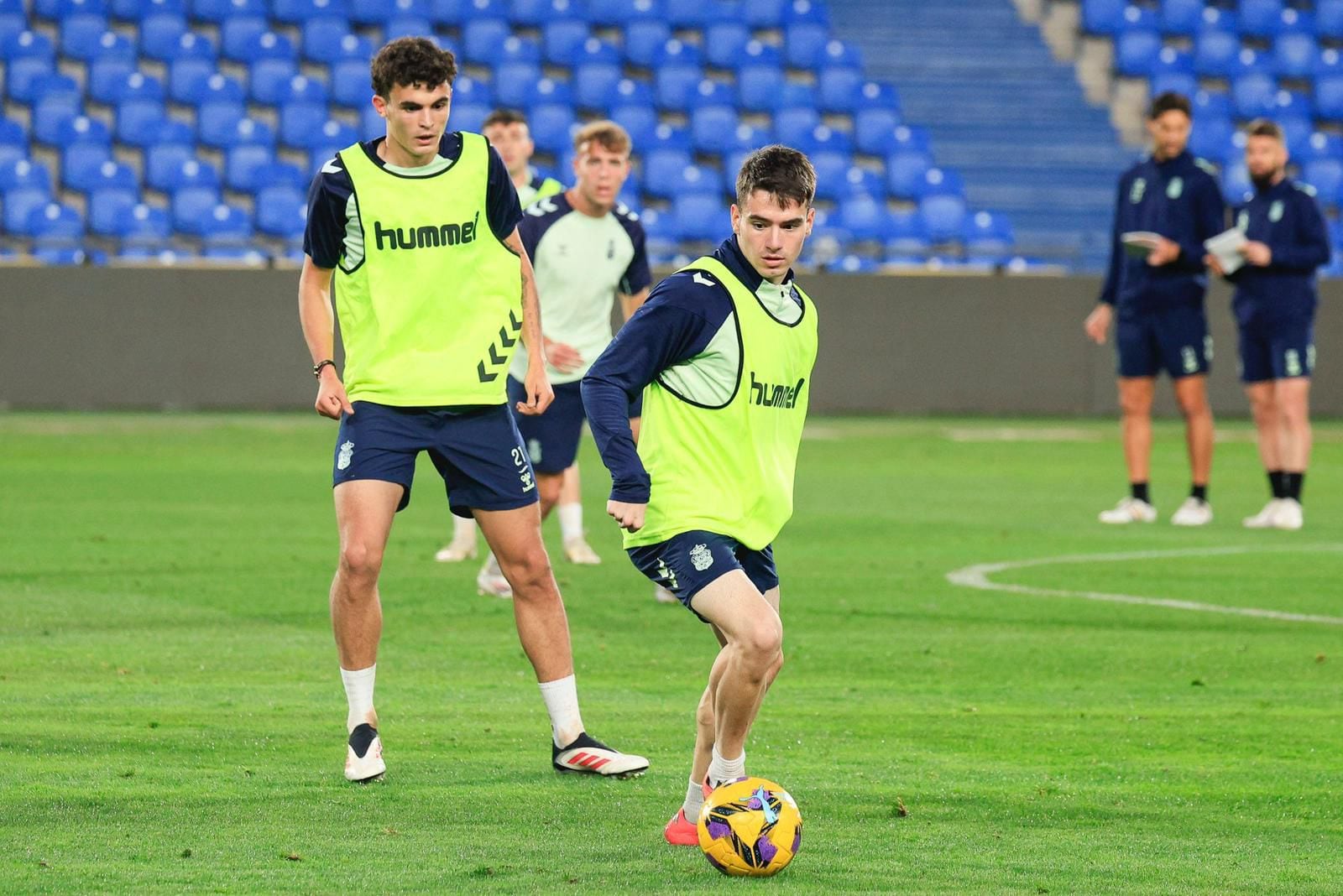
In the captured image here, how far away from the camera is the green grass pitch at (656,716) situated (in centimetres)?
472

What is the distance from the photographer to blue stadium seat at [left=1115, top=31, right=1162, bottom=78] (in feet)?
88.8

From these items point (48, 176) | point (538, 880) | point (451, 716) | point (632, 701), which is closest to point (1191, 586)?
point (632, 701)

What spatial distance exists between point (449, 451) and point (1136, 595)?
4940 mm

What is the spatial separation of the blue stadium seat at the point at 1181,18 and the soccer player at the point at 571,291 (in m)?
20.0

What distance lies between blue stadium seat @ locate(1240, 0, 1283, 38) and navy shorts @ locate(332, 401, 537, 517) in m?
24.3

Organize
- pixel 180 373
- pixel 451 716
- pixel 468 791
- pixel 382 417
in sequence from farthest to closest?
pixel 180 373
pixel 451 716
pixel 382 417
pixel 468 791

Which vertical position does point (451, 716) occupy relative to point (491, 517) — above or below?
below

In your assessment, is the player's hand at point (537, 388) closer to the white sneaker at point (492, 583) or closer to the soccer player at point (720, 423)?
the soccer player at point (720, 423)

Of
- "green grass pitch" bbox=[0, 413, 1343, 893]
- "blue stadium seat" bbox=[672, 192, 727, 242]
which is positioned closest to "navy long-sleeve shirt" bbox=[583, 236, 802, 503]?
"green grass pitch" bbox=[0, 413, 1343, 893]

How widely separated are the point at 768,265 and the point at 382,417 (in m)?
1.43

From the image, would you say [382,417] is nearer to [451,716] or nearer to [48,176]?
[451,716]

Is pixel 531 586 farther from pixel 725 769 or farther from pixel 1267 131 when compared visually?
pixel 1267 131

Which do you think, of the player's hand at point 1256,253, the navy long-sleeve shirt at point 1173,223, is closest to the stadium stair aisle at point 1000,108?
the navy long-sleeve shirt at point 1173,223

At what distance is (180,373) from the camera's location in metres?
21.9
